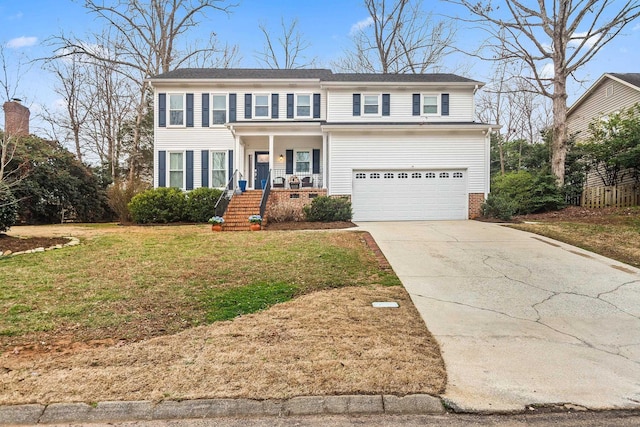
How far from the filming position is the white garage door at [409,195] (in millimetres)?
14805

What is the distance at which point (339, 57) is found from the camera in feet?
93.4

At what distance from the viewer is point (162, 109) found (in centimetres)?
1741

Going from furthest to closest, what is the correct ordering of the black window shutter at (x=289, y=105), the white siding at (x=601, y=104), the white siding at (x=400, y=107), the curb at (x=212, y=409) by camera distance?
the white siding at (x=601, y=104) < the black window shutter at (x=289, y=105) < the white siding at (x=400, y=107) < the curb at (x=212, y=409)

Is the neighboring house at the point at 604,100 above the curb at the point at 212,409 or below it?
above

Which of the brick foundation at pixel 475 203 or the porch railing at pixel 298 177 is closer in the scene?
the brick foundation at pixel 475 203

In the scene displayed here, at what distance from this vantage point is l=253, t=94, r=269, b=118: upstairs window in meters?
17.6

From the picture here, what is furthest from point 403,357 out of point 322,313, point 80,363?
point 80,363

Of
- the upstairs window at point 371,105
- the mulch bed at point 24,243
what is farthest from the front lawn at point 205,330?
the upstairs window at point 371,105

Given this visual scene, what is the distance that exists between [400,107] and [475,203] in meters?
5.90

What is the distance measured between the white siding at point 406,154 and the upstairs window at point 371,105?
2680 mm

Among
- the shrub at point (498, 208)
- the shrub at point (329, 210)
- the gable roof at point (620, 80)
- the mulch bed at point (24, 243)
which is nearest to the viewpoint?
the mulch bed at point (24, 243)

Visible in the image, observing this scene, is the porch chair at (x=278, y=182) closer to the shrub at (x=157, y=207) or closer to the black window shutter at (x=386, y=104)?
the shrub at (x=157, y=207)

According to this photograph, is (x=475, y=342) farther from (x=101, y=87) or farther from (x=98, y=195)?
(x=101, y=87)

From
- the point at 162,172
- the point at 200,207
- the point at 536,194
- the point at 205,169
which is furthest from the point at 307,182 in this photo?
the point at 536,194
